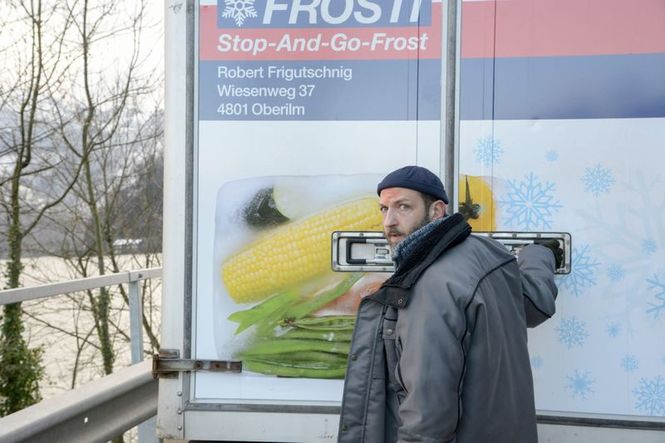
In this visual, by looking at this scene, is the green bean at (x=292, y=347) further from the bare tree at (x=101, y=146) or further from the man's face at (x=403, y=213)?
the bare tree at (x=101, y=146)

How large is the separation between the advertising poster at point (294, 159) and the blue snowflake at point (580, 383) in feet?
2.52

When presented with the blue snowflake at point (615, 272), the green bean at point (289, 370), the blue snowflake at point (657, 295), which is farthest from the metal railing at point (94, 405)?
the blue snowflake at point (657, 295)

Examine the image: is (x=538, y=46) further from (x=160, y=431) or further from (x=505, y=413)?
(x=160, y=431)

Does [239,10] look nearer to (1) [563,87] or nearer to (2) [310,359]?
(1) [563,87]

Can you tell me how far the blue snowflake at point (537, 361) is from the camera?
9.02ft

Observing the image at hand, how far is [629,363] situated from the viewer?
8.86ft

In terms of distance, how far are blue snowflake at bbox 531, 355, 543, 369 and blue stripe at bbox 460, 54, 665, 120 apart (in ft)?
2.76

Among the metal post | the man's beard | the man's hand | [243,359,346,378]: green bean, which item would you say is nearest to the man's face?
the man's beard

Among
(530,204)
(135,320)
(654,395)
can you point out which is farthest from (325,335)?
(135,320)

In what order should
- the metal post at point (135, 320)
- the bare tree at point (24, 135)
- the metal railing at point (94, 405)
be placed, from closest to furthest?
the metal railing at point (94, 405), the metal post at point (135, 320), the bare tree at point (24, 135)

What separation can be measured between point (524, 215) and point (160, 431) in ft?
5.05

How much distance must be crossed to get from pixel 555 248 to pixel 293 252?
92 centimetres

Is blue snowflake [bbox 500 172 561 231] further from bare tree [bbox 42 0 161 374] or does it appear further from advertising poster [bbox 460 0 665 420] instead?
bare tree [bbox 42 0 161 374]

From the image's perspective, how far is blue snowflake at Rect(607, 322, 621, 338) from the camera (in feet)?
8.87
